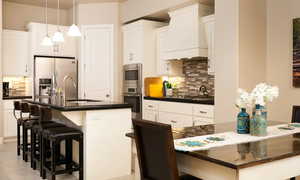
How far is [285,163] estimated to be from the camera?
5.34 ft

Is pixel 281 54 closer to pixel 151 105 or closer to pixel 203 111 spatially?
pixel 203 111

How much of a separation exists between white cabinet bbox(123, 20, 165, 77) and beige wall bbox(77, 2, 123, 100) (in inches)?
21.0

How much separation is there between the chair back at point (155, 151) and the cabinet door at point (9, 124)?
16.6 ft

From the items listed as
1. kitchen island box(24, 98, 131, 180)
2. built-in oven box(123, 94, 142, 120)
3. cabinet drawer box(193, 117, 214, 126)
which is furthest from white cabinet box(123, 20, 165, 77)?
kitchen island box(24, 98, 131, 180)

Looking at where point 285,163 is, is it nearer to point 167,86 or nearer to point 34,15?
point 167,86

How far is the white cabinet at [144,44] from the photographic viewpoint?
5699mm

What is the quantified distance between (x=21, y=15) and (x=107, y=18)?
2103mm

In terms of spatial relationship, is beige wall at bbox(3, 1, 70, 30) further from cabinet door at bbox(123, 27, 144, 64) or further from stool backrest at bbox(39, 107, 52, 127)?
stool backrest at bbox(39, 107, 52, 127)

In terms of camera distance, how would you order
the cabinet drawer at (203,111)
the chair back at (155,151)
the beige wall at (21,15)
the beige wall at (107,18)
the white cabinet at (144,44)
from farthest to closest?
the beige wall at (21,15), the beige wall at (107,18), the white cabinet at (144,44), the cabinet drawer at (203,111), the chair back at (155,151)

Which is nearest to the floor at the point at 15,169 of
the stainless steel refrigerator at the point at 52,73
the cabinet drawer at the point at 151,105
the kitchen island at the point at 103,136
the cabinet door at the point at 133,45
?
the kitchen island at the point at 103,136

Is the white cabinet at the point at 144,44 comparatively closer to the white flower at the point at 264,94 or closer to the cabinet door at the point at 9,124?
the cabinet door at the point at 9,124

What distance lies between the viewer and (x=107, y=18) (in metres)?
6.48

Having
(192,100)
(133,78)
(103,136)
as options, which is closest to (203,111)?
(192,100)

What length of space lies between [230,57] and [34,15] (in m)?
5.18
